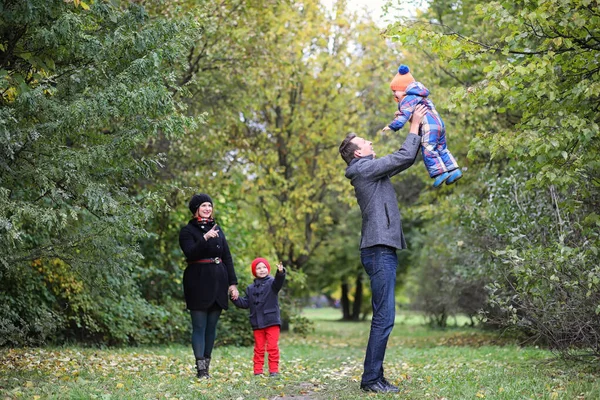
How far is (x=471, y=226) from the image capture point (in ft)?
42.4

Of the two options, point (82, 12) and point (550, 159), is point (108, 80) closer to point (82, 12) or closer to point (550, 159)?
point (82, 12)

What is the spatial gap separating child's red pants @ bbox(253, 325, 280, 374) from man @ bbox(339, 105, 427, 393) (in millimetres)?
1978

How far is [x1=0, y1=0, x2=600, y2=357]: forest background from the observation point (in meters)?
7.15

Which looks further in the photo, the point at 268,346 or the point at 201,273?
the point at 268,346

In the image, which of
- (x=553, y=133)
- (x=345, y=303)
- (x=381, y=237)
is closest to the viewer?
(x=381, y=237)

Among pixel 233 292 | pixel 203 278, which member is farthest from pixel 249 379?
pixel 203 278

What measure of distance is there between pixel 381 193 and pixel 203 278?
2546 mm

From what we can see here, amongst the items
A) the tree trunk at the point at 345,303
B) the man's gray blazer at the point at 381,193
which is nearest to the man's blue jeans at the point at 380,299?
the man's gray blazer at the point at 381,193

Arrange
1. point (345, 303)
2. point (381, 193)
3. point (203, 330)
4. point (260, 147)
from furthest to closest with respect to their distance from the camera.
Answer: point (345, 303)
point (260, 147)
point (203, 330)
point (381, 193)

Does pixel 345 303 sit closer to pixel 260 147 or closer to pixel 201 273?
pixel 260 147

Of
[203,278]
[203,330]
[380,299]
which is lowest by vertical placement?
[203,330]

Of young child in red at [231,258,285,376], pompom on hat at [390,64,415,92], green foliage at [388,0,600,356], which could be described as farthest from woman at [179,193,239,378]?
green foliage at [388,0,600,356]

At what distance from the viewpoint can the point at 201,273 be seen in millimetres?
8219

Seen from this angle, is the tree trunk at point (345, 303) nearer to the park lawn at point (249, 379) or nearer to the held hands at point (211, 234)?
the park lawn at point (249, 379)
